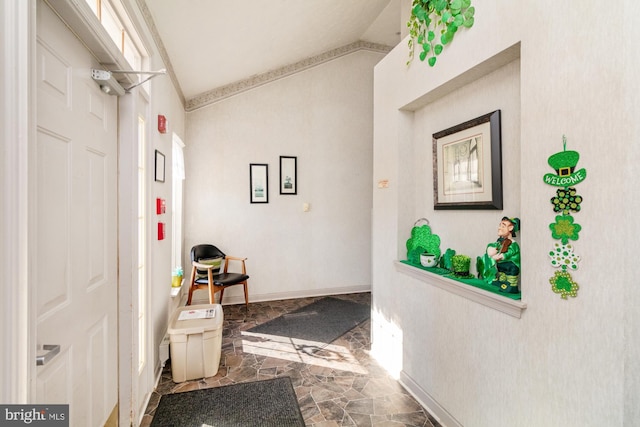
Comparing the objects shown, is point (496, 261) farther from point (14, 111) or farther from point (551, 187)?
point (14, 111)

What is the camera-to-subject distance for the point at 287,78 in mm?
4414

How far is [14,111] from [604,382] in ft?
6.84

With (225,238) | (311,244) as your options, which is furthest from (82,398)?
(311,244)

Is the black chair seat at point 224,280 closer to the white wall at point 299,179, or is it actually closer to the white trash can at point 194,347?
the white wall at point 299,179

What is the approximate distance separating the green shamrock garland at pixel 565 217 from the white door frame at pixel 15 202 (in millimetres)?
1871

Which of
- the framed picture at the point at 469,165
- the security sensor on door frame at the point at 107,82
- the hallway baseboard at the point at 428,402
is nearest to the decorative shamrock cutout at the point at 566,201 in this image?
the framed picture at the point at 469,165

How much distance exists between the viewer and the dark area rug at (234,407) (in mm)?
1912

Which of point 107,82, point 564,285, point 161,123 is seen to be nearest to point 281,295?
point 161,123

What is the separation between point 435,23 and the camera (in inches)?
77.0

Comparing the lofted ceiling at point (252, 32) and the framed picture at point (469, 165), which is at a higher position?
the lofted ceiling at point (252, 32)

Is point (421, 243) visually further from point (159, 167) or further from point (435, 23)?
point (159, 167)

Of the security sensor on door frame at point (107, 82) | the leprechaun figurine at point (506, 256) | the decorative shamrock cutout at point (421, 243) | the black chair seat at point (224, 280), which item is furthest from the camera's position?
the black chair seat at point (224, 280)

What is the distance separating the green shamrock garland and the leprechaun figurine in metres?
0.24
